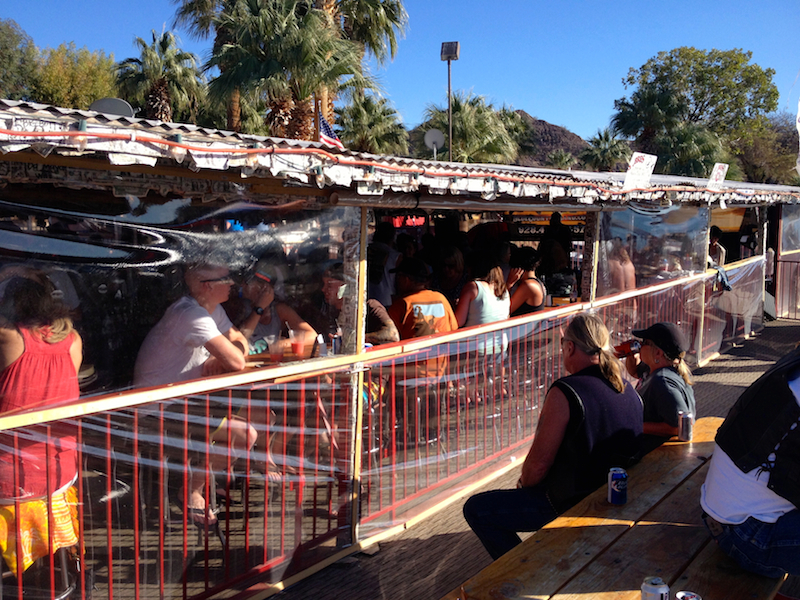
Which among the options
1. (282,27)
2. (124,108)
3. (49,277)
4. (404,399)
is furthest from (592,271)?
(282,27)

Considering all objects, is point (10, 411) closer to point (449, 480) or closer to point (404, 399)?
point (404, 399)

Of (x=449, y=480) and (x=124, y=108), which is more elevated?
(x=124, y=108)

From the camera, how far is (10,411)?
2.60 meters

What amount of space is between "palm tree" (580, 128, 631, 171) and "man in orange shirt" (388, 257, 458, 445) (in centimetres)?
3744

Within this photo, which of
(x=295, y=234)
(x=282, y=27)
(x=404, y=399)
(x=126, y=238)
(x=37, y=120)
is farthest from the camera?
(x=282, y=27)

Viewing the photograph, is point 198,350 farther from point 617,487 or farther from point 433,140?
point 433,140

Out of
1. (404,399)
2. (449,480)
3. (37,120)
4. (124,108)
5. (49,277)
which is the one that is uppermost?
(124,108)

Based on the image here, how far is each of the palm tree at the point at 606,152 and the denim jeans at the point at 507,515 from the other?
39.4m

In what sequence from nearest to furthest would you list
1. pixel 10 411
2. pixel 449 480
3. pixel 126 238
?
1. pixel 10 411
2. pixel 126 238
3. pixel 449 480

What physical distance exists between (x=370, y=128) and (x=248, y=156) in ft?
83.3

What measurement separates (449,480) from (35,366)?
3.08 m

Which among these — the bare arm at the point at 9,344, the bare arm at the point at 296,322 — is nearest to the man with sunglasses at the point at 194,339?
the bare arm at the point at 296,322

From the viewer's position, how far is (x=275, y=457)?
11.5 ft

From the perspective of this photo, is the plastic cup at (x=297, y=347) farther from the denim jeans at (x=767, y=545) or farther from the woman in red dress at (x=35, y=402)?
the denim jeans at (x=767, y=545)
